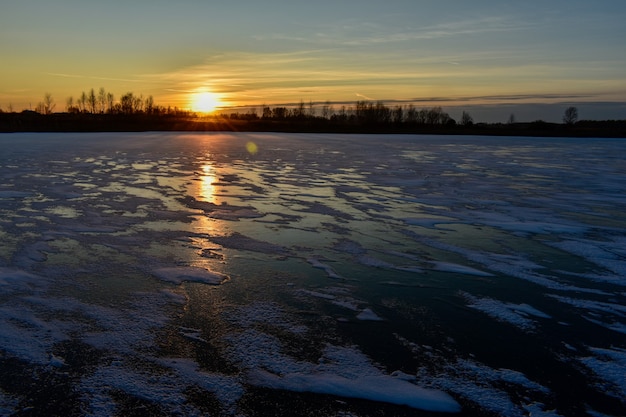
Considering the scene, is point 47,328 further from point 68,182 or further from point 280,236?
point 68,182

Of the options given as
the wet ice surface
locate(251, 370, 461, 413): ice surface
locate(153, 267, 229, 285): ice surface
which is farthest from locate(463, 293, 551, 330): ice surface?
locate(153, 267, 229, 285): ice surface

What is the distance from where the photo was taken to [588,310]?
13.5ft

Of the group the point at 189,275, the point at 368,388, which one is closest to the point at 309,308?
the point at 368,388

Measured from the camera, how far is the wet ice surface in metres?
2.80

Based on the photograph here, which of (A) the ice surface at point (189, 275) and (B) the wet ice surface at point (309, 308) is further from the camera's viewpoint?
(A) the ice surface at point (189, 275)

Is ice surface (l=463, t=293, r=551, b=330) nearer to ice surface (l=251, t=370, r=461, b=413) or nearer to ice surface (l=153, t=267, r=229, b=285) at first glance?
ice surface (l=251, t=370, r=461, b=413)

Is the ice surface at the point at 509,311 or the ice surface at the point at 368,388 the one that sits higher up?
the ice surface at the point at 509,311

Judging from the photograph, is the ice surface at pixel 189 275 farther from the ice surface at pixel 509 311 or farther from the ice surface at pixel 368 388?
the ice surface at pixel 509 311

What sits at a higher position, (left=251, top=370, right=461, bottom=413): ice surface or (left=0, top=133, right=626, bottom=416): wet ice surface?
(left=0, top=133, right=626, bottom=416): wet ice surface

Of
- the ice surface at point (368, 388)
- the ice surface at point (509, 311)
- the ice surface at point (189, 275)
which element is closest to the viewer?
the ice surface at point (368, 388)

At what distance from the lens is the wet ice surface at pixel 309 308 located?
2803mm

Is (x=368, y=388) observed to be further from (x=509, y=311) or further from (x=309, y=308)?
(x=509, y=311)

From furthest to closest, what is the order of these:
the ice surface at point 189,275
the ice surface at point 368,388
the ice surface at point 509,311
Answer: the ice surface at point 189,275
the ice surface at point 509,311
the ice surface at point 368,388

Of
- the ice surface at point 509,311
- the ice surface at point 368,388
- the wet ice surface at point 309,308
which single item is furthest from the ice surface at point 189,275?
the ice surface at point 509,311
